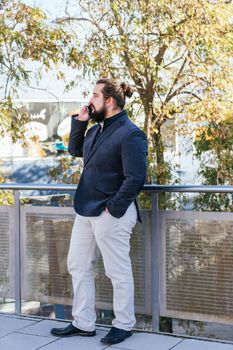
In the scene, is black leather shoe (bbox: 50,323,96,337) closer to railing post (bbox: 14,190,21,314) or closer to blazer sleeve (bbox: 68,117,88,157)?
railing post (bbox: 14,190,21,314)

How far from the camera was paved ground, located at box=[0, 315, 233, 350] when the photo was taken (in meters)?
5.32

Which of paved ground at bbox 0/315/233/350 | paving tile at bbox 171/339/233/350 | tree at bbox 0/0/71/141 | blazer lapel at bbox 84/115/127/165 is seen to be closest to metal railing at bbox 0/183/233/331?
paved ground at bbox 0/315/233/350

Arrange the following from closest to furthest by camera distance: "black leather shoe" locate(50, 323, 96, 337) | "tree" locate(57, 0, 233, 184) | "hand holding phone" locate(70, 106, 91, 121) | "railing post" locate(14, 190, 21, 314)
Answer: "hand holding phone" locate(70, 106, 91, 121) < "black leather shoe" locate(50, 323, 96, 337) < "railing post" locate(14, 190, 21, 314) < "tree" locate(57, 0, 233, 184)

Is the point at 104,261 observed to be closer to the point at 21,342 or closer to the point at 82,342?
the point at 82,342

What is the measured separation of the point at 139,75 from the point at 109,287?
8042mm

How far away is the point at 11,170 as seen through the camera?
26281mm

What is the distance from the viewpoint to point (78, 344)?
5.43 metres

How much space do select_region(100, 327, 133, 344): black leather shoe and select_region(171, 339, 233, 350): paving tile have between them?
41 centimetres

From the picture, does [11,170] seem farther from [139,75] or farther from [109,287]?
[109,287]

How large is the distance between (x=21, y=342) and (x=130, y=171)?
5.18 feet

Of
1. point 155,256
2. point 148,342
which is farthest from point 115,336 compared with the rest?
point 155,256

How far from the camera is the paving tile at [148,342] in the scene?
530 cm

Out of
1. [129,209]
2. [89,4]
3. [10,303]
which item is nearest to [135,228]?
[129,209]

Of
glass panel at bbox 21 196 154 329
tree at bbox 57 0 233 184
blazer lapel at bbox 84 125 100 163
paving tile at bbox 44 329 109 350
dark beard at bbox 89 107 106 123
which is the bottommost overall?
paving tile at bbox 44 329 109 350
